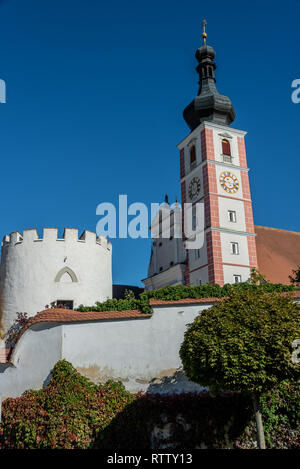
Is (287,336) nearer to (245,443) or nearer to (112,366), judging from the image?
(245,443)

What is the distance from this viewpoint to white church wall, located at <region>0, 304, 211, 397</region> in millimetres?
14703

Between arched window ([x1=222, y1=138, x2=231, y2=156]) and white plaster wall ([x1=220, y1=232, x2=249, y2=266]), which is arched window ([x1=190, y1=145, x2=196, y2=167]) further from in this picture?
white plaster wall ([x1=220, y1=232, x2=249, y2=266])

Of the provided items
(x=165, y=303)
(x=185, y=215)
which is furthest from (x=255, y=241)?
(x=165, y=303)

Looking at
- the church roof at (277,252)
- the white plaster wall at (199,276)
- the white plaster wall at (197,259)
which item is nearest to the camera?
the white plaster wall at (199,276)

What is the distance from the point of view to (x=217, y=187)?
97.9 feet

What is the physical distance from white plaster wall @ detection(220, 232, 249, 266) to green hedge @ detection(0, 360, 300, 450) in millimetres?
15119

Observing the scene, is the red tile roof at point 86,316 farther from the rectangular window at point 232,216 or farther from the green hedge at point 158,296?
the rectangular window at point 232,216

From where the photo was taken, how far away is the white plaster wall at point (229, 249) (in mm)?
28078

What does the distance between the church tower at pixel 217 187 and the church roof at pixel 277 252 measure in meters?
1.10

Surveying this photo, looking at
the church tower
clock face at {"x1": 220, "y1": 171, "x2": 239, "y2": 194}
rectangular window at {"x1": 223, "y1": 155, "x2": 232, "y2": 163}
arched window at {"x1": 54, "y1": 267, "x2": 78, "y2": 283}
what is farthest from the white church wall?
rectangular window at {"x1": 223, "y1": 155, "x2": 232, "y2": 163}

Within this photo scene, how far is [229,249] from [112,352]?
1479cm

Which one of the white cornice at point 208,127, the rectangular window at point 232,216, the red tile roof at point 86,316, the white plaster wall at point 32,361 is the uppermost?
the white cornice at point 208,127

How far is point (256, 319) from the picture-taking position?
445 inches

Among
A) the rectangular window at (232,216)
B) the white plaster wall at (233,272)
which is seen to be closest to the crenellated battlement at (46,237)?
the white plaster wall at (233,272)
